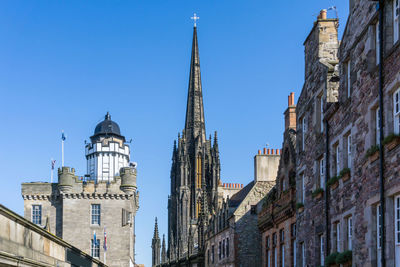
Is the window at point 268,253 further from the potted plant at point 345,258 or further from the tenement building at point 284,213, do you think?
the potted plant at point 345,258

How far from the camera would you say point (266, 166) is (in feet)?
164

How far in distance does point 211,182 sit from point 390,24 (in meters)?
103

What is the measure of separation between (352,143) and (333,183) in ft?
8.81

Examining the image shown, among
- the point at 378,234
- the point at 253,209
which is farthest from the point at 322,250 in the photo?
the point at 253,209

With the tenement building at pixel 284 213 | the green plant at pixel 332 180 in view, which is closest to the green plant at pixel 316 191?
the green plant at pixel 332 180

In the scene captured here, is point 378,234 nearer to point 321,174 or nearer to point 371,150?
point 371,150

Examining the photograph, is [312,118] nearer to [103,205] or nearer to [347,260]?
[347,260]

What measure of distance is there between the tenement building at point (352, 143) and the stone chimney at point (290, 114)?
837cm

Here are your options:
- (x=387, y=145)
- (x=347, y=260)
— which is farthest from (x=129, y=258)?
(x=387, y=145)

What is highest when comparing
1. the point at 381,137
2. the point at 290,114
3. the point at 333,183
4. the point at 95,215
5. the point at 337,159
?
the point at 290,114

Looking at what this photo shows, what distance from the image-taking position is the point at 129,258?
210ft

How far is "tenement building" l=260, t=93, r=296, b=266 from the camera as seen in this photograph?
106 ft

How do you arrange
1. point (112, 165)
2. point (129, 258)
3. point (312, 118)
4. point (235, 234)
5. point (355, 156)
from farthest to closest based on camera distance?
point (112, 165)
point (129, 258)
point (235, 234)
point (312, 118)
point (355, 156)

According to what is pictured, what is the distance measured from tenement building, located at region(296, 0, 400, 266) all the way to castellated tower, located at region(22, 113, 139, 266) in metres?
36.5
